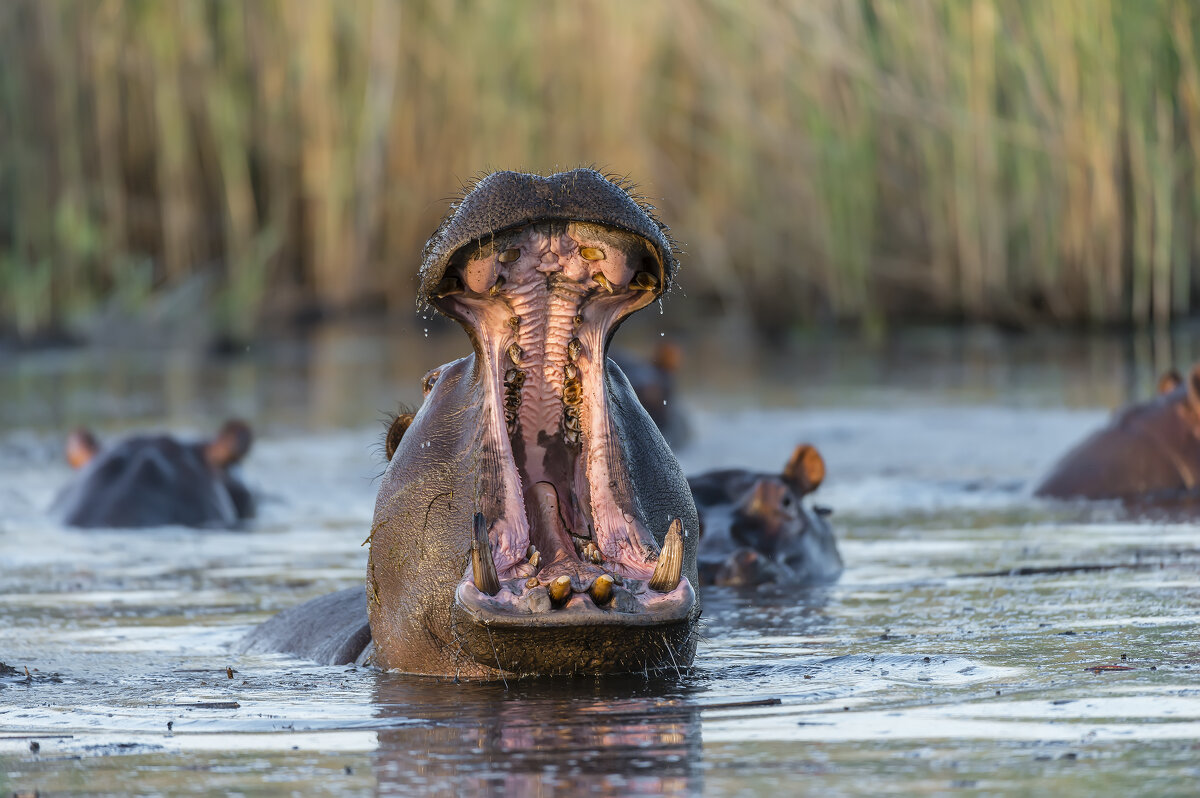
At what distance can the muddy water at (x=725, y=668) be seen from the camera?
8.59ft

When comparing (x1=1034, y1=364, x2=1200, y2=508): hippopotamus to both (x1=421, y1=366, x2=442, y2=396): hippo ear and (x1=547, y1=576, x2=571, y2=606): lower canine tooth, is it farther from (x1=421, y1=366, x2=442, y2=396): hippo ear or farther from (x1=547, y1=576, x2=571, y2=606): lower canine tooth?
(x1=547, y1=576, x2=571, y2=606): lower canine tooth

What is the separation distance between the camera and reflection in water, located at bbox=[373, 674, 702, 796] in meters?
2.54

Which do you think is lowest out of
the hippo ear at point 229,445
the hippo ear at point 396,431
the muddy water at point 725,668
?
the muddy water at point 725,668

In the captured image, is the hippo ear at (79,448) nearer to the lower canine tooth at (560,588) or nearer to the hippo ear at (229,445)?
the hippo ear at (229,445)

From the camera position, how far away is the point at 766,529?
509 centimetres

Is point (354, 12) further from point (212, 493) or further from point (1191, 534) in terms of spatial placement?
point (1191, 534)

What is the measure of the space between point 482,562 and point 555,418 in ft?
1.26

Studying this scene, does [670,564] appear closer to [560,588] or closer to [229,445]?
[560,588]

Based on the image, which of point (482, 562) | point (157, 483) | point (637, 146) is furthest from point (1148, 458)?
point (637, 146)

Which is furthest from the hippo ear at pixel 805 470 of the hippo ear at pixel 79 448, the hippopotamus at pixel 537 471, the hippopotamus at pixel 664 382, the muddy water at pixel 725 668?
the hippo ear at pixel 79 448

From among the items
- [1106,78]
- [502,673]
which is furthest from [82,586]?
[1106,78]

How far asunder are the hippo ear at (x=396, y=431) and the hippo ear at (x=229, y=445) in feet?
10.2

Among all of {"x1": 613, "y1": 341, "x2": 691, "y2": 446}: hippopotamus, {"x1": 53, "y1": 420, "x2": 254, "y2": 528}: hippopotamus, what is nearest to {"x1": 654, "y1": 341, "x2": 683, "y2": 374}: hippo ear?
{"x1": 613, "y1": 341, "x2": 691, "y2": 446}: hippopotamus

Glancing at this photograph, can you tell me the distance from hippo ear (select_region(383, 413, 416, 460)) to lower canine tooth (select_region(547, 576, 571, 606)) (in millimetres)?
599
